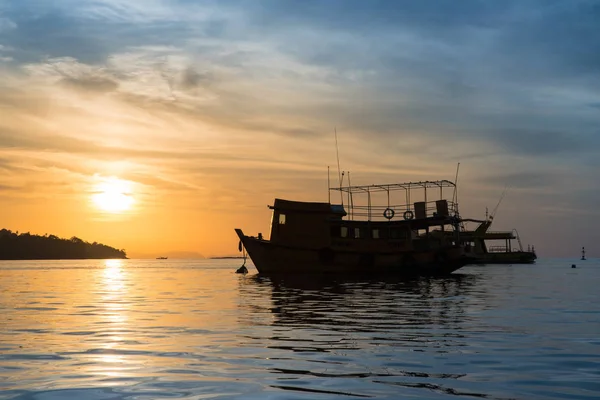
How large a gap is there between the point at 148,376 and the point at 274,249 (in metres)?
41.3

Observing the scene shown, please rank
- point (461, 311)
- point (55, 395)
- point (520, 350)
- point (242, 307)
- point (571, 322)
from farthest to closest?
point (242, 307)
point (461, 311)
point (571, 322)
point (520, 350)
point (55, 395)


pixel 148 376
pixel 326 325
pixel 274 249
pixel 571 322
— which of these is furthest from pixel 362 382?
pixel 274 249

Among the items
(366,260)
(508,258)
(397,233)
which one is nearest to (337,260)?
(366,260)

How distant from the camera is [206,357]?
11820 millimetres

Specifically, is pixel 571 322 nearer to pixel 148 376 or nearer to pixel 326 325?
pixel 326 325

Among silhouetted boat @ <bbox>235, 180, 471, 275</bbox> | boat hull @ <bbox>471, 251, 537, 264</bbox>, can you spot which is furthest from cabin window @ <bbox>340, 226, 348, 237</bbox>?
boat hull @ <bbox>471, 251, 537, 264</bbox>

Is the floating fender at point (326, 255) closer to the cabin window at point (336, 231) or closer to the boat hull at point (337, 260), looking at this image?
the boat hull at point (337, 260)

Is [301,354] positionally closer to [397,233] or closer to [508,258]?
[397,233]

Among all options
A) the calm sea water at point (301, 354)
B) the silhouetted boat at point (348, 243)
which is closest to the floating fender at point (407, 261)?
the silhouetted boat at point (348, 243)

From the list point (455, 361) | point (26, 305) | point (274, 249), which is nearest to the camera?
point (455, 361)

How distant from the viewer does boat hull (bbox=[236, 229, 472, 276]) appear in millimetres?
50875

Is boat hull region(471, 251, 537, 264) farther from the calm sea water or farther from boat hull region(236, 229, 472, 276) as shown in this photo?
the calm sea water

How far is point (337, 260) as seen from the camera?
51406 millimetres

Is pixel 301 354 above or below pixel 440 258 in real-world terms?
below
